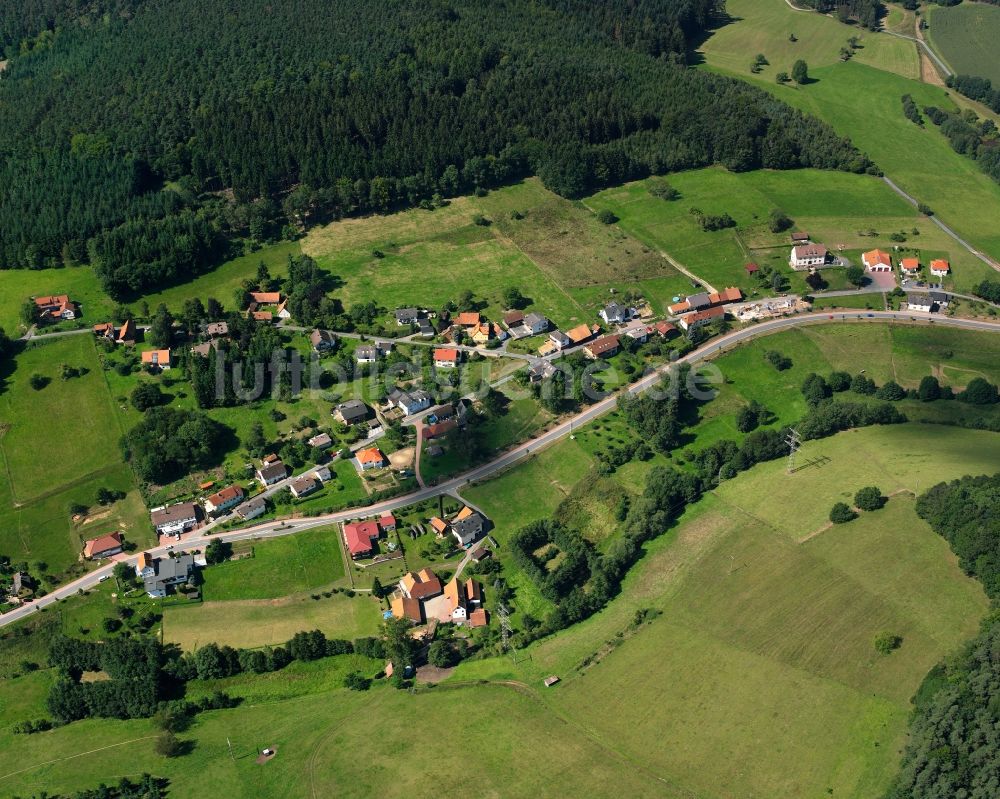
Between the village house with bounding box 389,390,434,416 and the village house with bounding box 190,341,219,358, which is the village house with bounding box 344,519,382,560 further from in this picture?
the village house with bounding box 190,341,219,358

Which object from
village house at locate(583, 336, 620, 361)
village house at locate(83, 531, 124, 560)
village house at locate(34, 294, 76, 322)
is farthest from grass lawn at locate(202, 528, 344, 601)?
village house at locate(34, 294, 76, 322)

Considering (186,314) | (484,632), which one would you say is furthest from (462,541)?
(186,314)

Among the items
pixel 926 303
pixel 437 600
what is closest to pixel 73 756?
pixel 437 600

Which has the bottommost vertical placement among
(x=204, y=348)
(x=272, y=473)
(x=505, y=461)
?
(x=505, y=461)

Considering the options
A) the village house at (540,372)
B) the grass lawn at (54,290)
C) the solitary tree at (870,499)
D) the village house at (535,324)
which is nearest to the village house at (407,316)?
the village house at (535,324)

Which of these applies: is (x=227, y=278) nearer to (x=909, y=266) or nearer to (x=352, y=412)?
(x=352, y=412)

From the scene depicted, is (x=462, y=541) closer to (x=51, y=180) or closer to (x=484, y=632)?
(x=484, y=632)

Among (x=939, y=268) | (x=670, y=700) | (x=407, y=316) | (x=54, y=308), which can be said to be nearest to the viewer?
(x=670, y=700)
